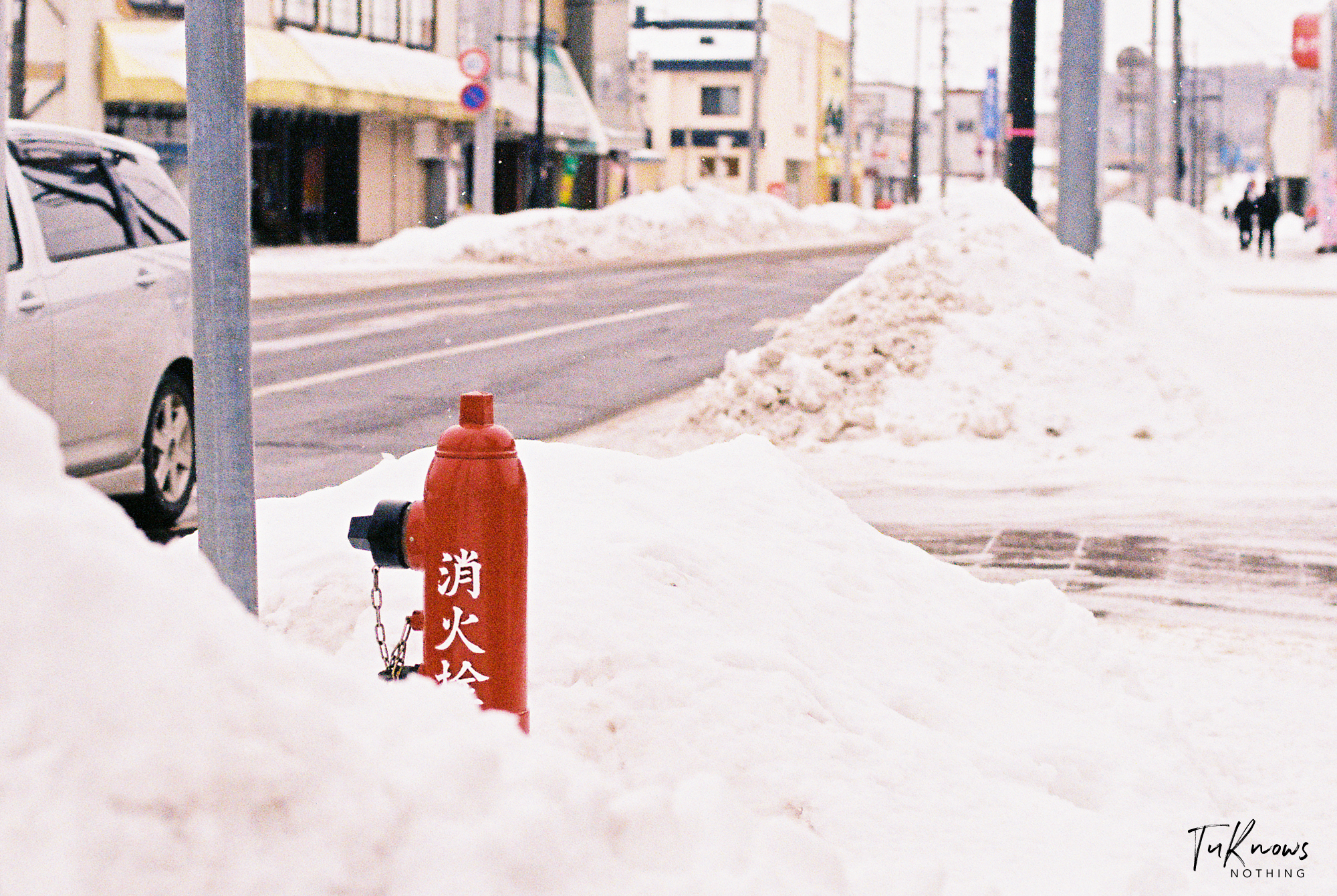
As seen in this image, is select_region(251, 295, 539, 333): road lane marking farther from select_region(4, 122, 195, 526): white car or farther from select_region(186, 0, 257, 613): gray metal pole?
select_region(186, 0, 257, 613): gray metal pole

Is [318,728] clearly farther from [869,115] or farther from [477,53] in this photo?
[869,115]

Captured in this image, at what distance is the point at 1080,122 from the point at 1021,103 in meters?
1.40

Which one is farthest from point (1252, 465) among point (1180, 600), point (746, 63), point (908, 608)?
point (746, 63)

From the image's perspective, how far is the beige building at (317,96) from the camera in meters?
34.3

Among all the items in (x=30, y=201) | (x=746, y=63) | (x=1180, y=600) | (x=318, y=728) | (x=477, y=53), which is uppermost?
(x=746, y=63)

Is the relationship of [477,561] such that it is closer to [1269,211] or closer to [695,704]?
[695,704]

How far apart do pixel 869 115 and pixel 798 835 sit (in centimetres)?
11377

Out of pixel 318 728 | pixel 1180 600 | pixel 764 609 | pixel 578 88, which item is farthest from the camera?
pixel 578 88

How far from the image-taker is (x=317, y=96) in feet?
121

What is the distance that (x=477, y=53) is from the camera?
1501 inches

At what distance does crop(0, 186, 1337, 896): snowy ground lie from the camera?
6.89 ft

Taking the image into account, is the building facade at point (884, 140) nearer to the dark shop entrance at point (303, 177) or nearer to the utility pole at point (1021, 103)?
the dark shop entrance at point (303, 177)

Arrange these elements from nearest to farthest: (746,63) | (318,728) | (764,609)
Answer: (318,728) → (764,609) → (746,63)

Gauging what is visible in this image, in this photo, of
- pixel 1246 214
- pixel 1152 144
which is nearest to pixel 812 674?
pixel 1152 144
